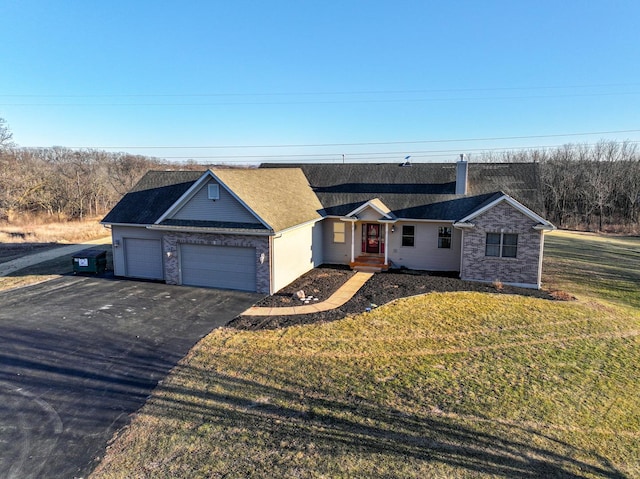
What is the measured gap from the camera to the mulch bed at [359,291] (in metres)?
13.5

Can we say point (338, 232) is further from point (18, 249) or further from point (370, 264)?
point (18, 249)

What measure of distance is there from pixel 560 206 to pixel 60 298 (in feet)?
169

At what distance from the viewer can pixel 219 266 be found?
17250 mm

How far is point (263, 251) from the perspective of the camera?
53.3 ft

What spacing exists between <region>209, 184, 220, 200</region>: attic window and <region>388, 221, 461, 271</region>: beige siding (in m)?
9.15

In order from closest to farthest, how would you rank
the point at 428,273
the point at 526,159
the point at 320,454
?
the point at 320,454 → the point at 428,273 → the point at 526,159

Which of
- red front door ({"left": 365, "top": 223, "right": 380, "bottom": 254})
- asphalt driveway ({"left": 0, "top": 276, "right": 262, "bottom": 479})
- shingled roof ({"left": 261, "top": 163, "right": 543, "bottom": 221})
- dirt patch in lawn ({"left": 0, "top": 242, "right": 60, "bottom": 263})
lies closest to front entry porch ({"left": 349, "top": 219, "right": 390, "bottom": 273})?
red front door ({"left": 365, "top": 223, "right": 380, "bottom": 254})

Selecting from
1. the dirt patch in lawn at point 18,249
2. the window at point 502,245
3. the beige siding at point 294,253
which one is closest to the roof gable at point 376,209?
the beige siding at point 294,253

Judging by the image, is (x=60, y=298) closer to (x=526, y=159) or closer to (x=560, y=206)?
(x=560, y=206)

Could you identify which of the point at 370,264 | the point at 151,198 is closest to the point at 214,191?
the point at 151,198

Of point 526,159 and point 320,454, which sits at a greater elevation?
point 526,159

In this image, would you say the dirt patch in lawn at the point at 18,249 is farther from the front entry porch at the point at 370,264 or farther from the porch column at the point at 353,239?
the front entry porch at the point at 370,264

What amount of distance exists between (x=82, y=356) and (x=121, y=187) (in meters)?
49.1

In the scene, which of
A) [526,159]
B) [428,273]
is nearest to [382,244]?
[428,273]
